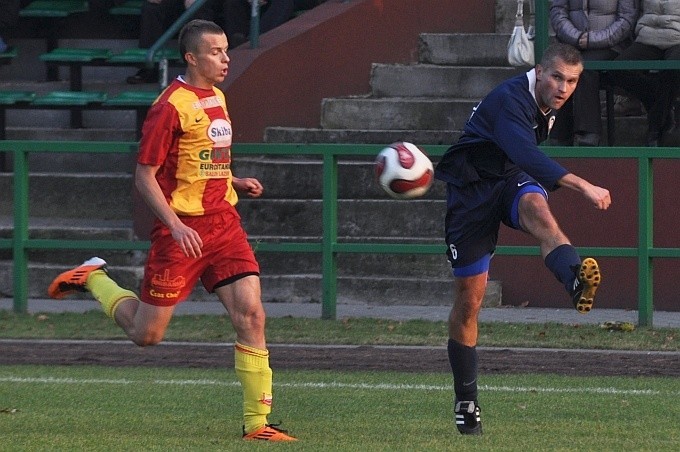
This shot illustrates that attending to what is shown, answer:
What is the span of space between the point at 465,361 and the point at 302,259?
21.1 feet

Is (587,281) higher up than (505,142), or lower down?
lower down

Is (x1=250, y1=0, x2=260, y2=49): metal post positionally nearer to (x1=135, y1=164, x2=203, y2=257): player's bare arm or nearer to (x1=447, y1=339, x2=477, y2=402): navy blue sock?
(x1=135, y1=164, x2=203, y2=257): player's bare arm

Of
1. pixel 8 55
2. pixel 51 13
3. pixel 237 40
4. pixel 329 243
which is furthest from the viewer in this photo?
pixel 51 13

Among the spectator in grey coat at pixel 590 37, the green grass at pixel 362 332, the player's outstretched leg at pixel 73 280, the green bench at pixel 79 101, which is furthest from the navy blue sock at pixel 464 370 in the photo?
the green bench at pixel 79 101

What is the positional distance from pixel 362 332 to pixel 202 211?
14.4ft

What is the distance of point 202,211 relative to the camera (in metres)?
6.94

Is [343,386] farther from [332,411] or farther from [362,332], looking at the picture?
[362,332]

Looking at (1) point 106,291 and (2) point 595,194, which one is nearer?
(2) point 595,194

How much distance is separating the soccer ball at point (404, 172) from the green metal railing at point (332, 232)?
4.34 metres

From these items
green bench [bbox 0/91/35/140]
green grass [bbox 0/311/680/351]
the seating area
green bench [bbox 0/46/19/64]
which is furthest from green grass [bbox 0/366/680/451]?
green bench [bbox 0/46/19/64]

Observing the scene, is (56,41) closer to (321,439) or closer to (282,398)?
(282,398)

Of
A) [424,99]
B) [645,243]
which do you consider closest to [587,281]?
[645,243]

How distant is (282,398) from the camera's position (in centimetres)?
828

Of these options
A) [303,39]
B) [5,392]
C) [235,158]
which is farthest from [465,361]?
[303,39]
